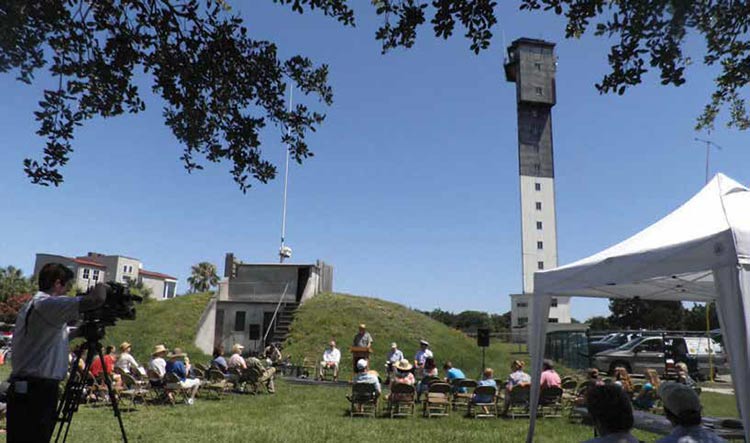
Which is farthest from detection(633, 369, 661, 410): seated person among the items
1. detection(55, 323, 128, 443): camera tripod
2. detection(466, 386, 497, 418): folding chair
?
detection(55, 323, 128, 443): camera tripod

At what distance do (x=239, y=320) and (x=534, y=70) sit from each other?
55.8m

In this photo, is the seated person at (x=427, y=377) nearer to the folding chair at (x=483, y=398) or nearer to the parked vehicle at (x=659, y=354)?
the folding chair at (x=483, y=398)

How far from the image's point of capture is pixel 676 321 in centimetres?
6181

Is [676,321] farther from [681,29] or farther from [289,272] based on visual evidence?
[681,29]

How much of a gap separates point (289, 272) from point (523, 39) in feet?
179

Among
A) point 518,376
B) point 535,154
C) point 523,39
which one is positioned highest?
point 523,39

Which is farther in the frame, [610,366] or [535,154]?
[535,154]

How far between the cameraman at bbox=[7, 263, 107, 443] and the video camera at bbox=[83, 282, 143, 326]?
45cm

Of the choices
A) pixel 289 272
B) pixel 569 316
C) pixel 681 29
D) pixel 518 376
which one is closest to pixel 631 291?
pixel 518 376

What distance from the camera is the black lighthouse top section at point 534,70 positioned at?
66.8 m

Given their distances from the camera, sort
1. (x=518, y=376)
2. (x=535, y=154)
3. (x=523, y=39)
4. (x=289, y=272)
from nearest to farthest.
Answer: (x=518, y=376) < (x=289, y=272) < (x=535, y=154) < (x=523, y=39)

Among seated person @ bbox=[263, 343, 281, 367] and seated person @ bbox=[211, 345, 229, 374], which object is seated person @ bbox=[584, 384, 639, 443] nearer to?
seated person @ bbox=[211, 345, 229, 374]

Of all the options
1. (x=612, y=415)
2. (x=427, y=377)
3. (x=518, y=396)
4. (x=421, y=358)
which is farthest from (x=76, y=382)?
(x=421, y=358)

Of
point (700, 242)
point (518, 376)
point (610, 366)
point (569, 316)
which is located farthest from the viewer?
point (569, 316)
